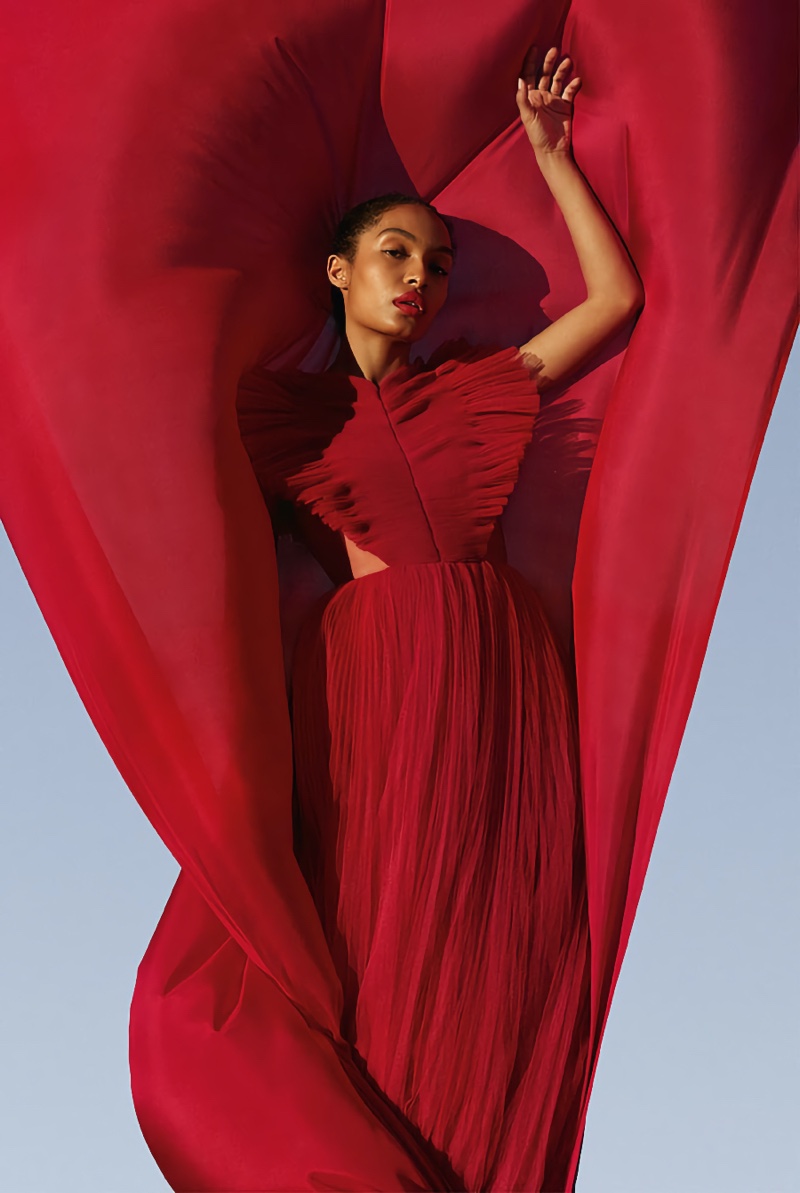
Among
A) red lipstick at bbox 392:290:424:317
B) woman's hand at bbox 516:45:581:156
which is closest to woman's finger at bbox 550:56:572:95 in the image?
woman's hand at bbox 516:45:581:156

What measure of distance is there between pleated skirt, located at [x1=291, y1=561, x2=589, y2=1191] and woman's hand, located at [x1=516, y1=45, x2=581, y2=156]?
59 centimetres

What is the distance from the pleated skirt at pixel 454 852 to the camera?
231cm

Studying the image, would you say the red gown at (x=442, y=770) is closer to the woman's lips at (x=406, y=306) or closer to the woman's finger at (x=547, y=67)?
the woman's lips at (x=406, y=306)

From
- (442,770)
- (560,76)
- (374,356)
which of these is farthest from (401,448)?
(560,76)

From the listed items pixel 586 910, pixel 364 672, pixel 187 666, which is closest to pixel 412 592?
pixel 364 672

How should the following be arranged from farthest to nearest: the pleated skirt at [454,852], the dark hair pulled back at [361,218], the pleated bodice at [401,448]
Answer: the dark hair pulled back at [361,218]
the pleated bodice at [401,448]
the pleated skirt at [454,852]

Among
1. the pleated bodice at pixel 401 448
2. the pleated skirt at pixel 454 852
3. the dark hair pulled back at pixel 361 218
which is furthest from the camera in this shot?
the dark hair pulled back at pixel 361 218

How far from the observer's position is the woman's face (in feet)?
8.53

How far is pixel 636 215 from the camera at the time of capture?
2.60m

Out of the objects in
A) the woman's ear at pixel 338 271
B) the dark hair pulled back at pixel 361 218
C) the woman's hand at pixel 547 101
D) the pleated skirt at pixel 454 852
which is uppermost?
the woman's hand at pixel 547 101

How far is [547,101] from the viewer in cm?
263

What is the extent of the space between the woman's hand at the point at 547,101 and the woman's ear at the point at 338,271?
300mm

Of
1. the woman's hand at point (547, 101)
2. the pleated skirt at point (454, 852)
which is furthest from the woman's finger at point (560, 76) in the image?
the pleated skirt at point (454, 852)

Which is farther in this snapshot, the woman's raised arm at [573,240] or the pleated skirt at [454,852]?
the woman's raised arm at [573,240]
